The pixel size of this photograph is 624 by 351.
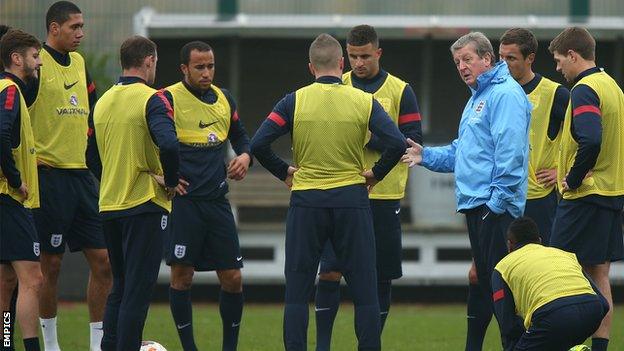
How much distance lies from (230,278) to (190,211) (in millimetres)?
602

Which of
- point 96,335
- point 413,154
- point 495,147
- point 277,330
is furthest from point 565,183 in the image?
point 277,330

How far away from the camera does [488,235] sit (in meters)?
9.25

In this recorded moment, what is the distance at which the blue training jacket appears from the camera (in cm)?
909

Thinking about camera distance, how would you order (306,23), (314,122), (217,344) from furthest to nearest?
(306,23), (217,344), (314,122)

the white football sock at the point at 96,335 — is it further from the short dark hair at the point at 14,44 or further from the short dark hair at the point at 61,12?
the short dark hair at the point at 61,12

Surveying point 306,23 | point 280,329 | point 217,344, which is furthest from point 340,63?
point 306,23

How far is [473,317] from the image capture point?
33.0ft

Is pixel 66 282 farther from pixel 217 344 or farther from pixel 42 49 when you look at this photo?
pixel 42 49

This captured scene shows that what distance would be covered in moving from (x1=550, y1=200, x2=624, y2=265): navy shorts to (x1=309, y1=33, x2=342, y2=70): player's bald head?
2055 millimetres

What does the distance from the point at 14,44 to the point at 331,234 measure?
268 centimetres

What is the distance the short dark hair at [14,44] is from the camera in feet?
31.3

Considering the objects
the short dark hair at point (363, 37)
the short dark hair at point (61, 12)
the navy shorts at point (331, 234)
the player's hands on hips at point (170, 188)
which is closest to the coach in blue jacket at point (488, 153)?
the navy shorts at point (331, 234)

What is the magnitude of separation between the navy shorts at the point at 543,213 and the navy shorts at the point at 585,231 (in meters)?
0.59

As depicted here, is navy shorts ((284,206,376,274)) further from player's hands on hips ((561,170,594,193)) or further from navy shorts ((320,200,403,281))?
player's hands on hips ((561,170,594,193))
